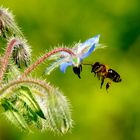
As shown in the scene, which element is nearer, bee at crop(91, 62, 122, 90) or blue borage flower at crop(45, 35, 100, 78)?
blue borage flower at crop(45, 35, 100, 78)

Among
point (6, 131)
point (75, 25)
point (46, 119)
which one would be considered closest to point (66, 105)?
point (46, 119)

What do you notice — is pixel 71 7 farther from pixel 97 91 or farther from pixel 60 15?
pixel 97 91

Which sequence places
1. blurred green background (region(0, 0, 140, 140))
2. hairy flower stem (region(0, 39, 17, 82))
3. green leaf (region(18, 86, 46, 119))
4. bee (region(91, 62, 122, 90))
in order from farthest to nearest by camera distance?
blurred green background (region(0, 0, 140, 140)) → bee (region(91, 62, 122, 90)) → green leaf (region(18, 86, 46, 119)) → hairy flower stem (region(0, 39, 17, 82))

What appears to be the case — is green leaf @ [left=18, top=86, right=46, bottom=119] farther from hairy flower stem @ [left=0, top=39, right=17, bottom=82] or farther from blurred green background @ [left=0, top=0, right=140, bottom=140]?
blurred green background @ [left=0, top=0, right=140, bottom=140]

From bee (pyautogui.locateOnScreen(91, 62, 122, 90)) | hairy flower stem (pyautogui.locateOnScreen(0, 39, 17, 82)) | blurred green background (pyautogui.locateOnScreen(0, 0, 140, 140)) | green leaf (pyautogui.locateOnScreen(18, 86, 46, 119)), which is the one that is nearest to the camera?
hairy flower stem (pyautogui.locateOnScreen(0, 39, 17, 82))

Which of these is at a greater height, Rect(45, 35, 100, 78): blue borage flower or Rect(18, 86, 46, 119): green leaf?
Rect(45, 35, 100, 78): blue borage flower

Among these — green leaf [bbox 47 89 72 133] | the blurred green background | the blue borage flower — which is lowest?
green leaf [bbox 47 89 72 133]

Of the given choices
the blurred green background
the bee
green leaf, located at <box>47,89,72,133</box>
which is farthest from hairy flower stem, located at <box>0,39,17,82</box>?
the blurred green background

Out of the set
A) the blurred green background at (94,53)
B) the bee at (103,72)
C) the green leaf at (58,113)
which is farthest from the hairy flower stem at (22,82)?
the blurred green background at (94,53)
